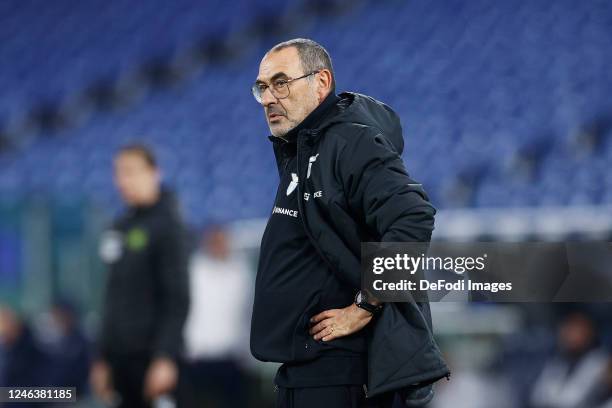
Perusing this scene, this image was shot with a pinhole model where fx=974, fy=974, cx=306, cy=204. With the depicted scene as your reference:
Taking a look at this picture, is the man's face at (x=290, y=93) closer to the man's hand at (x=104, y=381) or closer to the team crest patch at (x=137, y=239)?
the team crest patch at (x=137, y=239)

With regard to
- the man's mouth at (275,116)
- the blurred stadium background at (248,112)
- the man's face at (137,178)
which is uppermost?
the blurred stadium background at (248,112)

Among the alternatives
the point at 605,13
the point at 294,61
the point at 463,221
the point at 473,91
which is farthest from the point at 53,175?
the point at 294,61

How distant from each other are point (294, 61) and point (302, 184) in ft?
1.01

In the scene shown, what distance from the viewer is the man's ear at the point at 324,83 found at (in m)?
2.31

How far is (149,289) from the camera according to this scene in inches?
173

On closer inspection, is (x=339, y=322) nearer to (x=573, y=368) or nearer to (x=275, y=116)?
(x=275, y=116)

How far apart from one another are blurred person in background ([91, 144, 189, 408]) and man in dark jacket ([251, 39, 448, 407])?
213 centimetres

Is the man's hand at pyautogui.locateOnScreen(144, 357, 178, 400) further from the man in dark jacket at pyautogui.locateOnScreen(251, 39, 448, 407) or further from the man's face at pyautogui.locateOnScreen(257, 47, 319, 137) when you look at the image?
the man's face at pyautogui.locateOnScreen(257, 47, 319, 137)

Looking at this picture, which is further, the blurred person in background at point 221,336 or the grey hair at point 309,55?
the blurred person in background at point 221,336

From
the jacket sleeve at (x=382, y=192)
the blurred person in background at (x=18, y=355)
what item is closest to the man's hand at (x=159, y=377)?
the blurred person in background at (x=18, y=355)

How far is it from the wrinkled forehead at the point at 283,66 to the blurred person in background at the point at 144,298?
7.35 ft

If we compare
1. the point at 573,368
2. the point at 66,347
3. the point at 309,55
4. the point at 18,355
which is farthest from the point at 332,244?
the point at 18,355

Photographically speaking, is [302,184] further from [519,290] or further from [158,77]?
[158,77]

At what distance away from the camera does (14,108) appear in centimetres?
900
